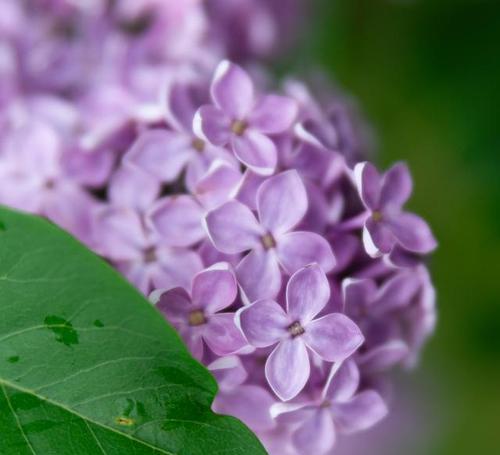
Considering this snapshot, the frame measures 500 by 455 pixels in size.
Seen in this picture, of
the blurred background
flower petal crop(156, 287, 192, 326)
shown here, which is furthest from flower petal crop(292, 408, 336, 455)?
the blurred background

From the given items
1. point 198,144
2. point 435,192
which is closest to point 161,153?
point 198,144

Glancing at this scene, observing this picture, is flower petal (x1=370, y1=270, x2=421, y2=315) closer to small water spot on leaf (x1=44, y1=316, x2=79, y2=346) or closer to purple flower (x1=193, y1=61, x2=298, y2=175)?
purple flower (x1=193, y1=61, x2=298, y2=175)

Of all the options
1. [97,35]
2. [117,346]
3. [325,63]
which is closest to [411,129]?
[325,63]

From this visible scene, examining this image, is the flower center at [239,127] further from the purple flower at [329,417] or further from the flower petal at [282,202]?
the purple flower at [329,417]

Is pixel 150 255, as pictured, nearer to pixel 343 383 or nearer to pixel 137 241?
pixel 137 241

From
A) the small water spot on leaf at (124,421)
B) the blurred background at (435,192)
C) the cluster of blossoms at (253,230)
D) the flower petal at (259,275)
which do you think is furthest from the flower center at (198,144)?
the blurred background at (435,192)

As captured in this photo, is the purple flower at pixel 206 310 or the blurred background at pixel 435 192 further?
the blurred background at pixel 435 192
